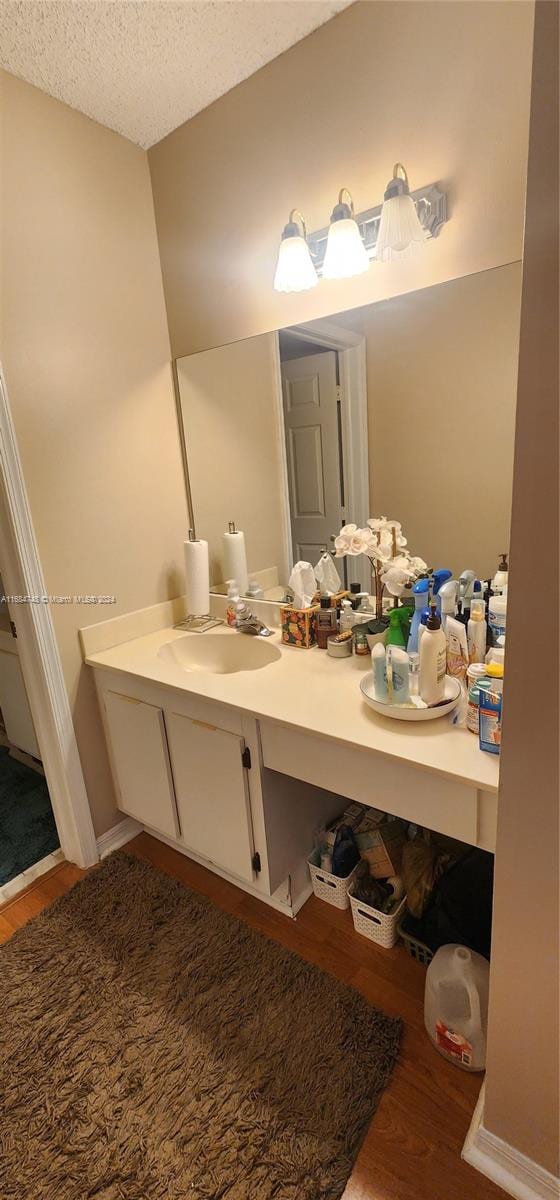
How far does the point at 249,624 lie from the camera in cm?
184

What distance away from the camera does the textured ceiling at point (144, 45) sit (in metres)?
1.28

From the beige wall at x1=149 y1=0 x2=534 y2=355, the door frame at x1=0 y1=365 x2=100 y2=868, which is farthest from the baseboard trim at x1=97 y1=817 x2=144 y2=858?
the beige wall at x1=149 y1=0 x2=534 y2=355

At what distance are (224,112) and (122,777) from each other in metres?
2.20

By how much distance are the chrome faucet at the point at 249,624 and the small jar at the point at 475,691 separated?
79 cm

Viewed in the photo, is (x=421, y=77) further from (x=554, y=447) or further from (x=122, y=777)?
(x=122, y=777)

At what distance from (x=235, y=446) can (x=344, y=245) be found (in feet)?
2.43

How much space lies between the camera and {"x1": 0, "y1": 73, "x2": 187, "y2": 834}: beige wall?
1498mm

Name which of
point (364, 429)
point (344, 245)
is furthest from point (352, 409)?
point (344, 245)

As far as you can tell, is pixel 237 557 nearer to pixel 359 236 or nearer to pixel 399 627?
pixel 399 627

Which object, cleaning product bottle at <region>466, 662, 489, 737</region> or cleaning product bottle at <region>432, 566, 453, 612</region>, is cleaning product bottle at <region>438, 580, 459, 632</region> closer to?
cleaning product bottle at <region>432, 566, 453, 612</region>

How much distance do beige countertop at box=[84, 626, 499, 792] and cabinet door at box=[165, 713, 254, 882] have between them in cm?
13

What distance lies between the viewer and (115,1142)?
1.08 m

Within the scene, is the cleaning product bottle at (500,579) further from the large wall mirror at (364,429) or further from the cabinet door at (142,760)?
the cabinet door at (142,760)

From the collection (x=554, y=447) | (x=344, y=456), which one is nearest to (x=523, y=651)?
(x=554, y=447)
